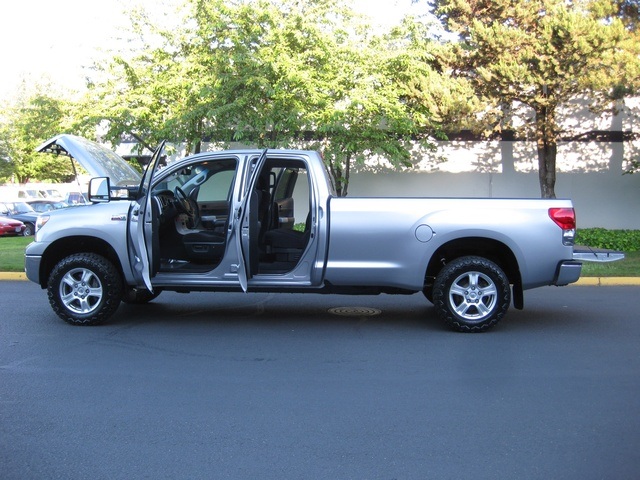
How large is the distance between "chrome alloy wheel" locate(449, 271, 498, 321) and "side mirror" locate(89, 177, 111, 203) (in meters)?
4.00

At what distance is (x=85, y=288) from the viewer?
782cm

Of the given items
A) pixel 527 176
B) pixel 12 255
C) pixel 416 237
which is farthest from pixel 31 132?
Result: pixel 416 237

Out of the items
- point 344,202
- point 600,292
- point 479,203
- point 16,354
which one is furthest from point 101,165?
point 600,292

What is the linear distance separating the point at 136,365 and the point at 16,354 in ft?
4.38

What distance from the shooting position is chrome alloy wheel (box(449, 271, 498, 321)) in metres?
7.46

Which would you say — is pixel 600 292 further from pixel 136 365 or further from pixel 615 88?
pixel 136 365

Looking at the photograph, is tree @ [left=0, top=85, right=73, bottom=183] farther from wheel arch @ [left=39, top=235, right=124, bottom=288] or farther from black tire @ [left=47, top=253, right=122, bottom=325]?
black tire @ [left=47, top=253, right=122, bottom=325]

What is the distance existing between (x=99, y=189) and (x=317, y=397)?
3.89m

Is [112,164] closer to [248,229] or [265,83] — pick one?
[248,229]

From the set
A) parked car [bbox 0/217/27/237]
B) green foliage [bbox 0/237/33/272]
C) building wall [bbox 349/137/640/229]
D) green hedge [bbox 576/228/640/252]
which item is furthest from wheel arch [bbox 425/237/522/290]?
parked car [bbox 0/217/27/237]

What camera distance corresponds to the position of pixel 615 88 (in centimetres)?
1507

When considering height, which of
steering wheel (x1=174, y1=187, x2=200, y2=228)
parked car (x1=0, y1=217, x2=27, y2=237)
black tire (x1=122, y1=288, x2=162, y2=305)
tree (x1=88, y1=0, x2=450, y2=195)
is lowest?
black tire (x1=122, y1=288, x2=162, y2=305)

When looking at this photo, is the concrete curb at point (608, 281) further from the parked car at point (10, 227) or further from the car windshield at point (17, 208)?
the car windshield at point (17, 208)

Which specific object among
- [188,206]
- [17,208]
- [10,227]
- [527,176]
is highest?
[527,176]
